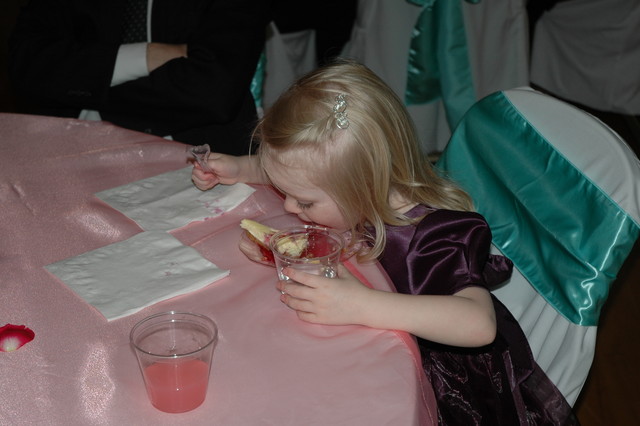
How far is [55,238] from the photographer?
49.8 inches

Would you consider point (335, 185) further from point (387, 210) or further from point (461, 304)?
point (461, 304)

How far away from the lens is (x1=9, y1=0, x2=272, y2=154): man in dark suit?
2.13 metres

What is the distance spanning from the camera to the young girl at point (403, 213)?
128cm

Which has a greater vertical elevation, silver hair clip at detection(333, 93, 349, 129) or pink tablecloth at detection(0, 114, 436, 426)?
silver hair clip at detection(333, 93, 349, 129)

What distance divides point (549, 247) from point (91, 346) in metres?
0.81

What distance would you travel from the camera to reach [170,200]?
4.67 feet

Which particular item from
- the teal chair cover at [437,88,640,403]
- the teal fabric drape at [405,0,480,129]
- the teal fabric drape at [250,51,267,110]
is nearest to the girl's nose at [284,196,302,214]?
the teal chair cover at [437,88,640,403]

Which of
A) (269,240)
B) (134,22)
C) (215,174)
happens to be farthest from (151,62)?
(269,240)

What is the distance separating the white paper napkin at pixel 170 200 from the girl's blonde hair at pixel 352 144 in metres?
0.14

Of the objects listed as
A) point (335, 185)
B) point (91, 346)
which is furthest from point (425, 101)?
point (91, 346)

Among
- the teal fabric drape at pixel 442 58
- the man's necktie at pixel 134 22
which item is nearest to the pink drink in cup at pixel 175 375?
the man's necktie at pixel 134 22

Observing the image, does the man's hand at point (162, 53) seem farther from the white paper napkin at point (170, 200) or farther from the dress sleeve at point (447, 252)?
the dress sleeve at point (447, 252)

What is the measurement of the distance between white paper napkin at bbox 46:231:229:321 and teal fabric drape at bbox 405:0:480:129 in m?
2.04

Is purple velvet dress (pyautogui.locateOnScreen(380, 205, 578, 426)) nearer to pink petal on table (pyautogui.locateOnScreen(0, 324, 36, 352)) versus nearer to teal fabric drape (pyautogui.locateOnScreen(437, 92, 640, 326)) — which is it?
teal fabric drape (pyautogui.locateOnScreen(437, 92, 640, 326))
